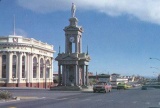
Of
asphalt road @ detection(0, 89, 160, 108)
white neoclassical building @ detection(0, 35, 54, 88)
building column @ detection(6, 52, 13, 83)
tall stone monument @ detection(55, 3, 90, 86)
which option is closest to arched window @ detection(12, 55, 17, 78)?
white neoclassical building @ detection(0, 35, 54, 88)

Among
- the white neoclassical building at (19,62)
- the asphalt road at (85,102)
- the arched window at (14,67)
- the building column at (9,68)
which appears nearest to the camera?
the asphalt road at (85,102)

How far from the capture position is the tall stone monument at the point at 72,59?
68000 mm

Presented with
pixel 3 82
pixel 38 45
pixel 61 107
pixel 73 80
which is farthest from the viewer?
pixel 38 45

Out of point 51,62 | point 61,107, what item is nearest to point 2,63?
point 51,62

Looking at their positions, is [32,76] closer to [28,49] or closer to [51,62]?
[28,49]

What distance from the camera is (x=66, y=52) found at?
69.9 m

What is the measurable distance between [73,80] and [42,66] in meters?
35.6

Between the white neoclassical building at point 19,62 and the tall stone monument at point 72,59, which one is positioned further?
the white neoclassical building at point 19,62

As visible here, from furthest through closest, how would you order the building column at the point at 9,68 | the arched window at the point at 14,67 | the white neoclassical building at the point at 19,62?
the arched window at the point at 14,67 → the white neoclassical building at the point at 19,62 → the building column at the point at 9,68

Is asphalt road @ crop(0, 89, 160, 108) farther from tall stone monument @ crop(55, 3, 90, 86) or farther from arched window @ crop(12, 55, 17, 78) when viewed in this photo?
arched window @ crop(12, 55, 17, 78)

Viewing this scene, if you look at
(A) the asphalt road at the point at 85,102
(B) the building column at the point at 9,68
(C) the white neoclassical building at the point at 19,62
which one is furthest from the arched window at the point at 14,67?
(A) the asphalt road at the point at 85,102

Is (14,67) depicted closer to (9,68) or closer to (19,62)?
(9,68)

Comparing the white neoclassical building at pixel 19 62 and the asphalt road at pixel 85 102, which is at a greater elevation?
the white neoclassical building at pixel 19 62

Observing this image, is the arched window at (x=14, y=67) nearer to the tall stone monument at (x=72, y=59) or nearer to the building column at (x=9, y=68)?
the building column at (x=9, y=68)
